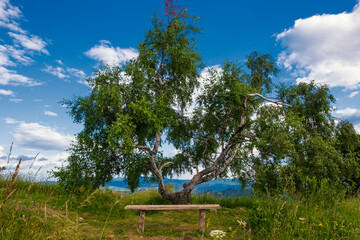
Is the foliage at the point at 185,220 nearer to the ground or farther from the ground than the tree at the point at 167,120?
nearer to the ground

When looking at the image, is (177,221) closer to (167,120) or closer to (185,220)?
(185,220)

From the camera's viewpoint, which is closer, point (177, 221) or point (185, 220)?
point (177, 221)

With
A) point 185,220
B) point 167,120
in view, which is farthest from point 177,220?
point 167,120

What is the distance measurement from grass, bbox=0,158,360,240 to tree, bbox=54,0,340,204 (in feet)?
6.26

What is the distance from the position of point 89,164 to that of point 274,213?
29.2 ft

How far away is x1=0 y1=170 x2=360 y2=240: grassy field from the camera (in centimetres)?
377

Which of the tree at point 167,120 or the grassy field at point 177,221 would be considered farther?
the tree at point 167,120

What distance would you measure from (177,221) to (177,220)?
18 cm

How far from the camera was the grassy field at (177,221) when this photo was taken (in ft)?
12.4

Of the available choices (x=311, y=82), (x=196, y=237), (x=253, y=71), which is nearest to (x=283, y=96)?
(x=311, y=82)

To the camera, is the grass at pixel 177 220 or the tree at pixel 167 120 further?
the tree at pixel 167 120

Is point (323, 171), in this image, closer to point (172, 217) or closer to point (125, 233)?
point (172, 217)

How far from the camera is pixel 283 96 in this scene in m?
12.9

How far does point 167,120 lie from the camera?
40.6 ft
